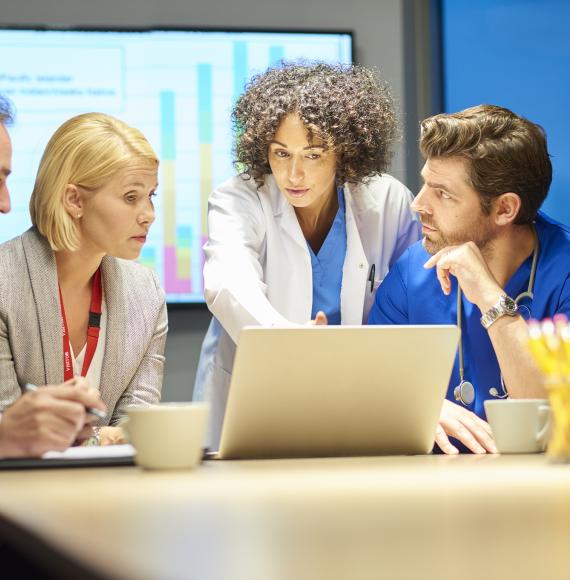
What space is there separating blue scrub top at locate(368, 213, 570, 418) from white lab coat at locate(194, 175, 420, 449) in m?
0.14

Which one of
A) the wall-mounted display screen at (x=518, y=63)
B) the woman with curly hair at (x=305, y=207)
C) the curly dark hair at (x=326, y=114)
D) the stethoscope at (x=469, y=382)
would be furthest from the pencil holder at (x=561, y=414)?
the wall-mounted display screen at (x=518, y=63)

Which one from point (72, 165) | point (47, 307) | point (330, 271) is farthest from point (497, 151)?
point (47, 307)

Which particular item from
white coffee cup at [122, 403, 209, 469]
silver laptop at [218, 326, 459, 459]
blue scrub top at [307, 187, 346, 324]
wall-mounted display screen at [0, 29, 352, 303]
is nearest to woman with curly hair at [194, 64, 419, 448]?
blue scrub top at [307, 187, 346, 324]

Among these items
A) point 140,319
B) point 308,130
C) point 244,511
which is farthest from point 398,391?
point 308,130

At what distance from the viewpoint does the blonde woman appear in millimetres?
2240

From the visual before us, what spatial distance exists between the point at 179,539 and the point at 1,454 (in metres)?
0.85

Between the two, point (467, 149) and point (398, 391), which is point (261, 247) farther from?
point (398, 391)

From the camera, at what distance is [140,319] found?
2422 millimetres

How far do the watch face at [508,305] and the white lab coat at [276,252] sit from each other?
1.87 ft

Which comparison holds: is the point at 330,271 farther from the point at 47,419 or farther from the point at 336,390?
the point at 47,419

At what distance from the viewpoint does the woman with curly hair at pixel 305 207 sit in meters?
2.65

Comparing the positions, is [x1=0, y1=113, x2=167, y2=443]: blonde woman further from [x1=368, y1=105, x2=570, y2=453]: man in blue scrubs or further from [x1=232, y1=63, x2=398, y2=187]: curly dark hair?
[x1=368, y1=105, x2=570, y2=453]: man in blue scrubs

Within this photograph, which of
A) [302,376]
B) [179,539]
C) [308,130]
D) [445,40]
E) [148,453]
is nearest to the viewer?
[179,539]

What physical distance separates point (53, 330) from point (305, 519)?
59.7 inches
